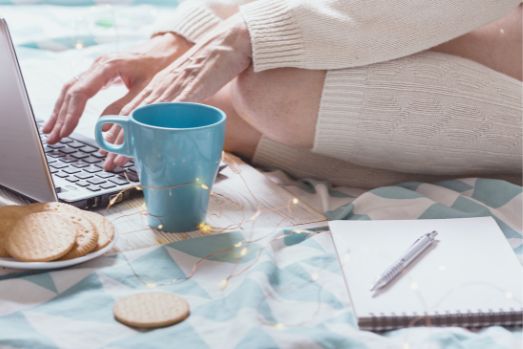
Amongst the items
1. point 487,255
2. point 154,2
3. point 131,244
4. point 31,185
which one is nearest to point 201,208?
point 131,244

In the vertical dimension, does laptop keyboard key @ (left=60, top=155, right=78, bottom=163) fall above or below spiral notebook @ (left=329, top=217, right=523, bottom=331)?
above

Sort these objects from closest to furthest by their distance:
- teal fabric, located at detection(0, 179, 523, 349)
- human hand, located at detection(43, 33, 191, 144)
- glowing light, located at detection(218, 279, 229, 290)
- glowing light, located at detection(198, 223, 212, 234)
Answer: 1. teal fabric, located at detection(0, 179, 523, 349)
2. glowing light, located at detection(218, 279, 229, 290)
3. glowing light, located at detection(198, 223, 212, 234)
4. human hand, located at detection(43, 33, 191, 144)

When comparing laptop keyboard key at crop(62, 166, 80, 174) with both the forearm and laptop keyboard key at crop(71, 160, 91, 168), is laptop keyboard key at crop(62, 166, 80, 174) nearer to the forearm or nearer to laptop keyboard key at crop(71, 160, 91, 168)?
laptop keyboard key at crop(71, 160, 91, 168)

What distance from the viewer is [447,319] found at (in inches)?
30.6

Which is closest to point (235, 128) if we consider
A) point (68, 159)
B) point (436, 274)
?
point (68, 159)

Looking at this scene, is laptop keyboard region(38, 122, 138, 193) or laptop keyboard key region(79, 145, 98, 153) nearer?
laptop keyboard region(38, 122, 138, 193)

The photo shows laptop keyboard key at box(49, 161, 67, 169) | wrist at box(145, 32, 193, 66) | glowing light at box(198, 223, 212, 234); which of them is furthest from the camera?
wrist at box(145, 32, 193, 66)

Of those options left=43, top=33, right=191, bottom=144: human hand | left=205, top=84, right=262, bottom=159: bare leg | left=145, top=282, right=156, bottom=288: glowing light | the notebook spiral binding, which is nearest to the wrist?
left=43, top=33, right=191, bottom=144: human hand

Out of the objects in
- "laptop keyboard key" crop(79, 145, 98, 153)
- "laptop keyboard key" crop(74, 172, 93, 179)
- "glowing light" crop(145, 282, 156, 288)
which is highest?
"laptop keyboard key" crop(74, 172, 93, 179)

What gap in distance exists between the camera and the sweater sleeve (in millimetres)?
1066

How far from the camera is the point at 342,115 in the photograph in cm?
108

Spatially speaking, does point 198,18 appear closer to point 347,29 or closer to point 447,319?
point 347,29

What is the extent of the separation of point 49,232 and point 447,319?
40 cm

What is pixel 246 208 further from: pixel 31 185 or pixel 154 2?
pixel 154 2
